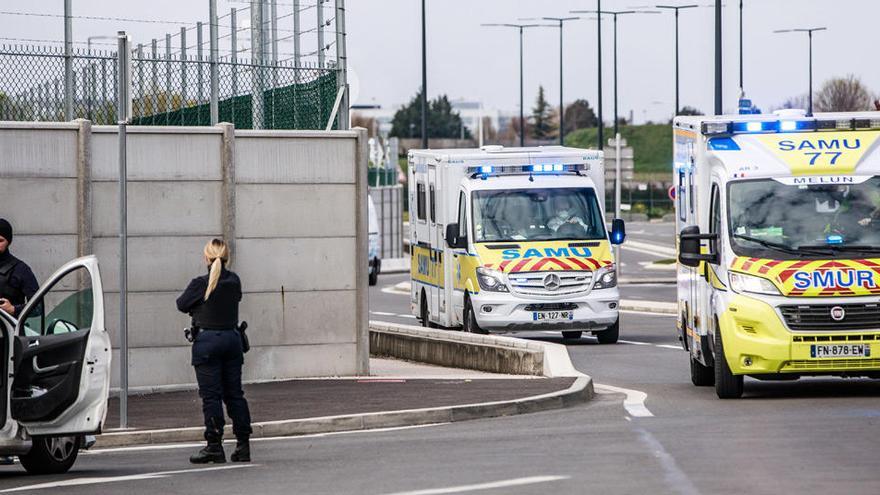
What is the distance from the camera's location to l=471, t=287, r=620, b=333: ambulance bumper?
27.2 meters

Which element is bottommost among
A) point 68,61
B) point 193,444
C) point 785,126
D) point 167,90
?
point 193,444

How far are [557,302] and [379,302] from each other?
55.2 feet

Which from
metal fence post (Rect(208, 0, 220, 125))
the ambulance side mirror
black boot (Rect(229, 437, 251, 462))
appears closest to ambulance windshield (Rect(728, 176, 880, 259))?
metal fence post (Rect(208, 0, 220, 125))

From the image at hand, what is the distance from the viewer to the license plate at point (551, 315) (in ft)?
89.4

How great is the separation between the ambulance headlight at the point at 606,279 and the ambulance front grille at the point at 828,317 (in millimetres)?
10486

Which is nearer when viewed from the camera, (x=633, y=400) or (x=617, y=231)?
(x=633, y=400)

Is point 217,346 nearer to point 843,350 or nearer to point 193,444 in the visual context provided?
point 193,444

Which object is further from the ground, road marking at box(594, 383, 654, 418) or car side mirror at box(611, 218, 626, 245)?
car side mirror at box(611, 218, 626, 245)

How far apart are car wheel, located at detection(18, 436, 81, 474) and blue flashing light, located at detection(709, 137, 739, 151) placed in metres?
7.60

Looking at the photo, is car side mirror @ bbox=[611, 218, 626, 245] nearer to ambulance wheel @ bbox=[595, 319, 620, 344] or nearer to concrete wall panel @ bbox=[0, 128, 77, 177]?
ambulance wheel @ bbox=[595, 319, 620, 344]

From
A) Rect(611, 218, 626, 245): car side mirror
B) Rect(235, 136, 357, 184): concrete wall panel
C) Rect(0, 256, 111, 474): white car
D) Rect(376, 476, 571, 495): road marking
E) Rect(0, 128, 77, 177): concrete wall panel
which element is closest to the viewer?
Rect(376, 476, 571, 495): road marking

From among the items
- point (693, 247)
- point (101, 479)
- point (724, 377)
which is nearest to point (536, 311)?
point (693, 247)

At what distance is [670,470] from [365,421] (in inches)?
174

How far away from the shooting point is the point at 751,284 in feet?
56.9
